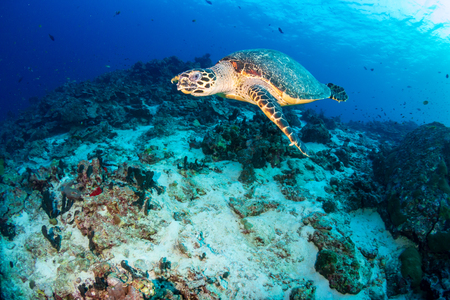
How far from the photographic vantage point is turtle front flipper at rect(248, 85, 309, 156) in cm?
409

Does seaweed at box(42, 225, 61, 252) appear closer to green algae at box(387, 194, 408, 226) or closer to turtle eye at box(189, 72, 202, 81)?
turtle eye at box(189, 72, 202, 81)

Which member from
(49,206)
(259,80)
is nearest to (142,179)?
(49,206)

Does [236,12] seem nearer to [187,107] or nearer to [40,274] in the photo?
[187,107]

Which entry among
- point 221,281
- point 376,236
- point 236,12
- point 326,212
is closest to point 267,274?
Answer: point 221,281

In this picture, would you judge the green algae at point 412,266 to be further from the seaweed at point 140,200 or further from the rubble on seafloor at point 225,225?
the seaweed at point 140,200

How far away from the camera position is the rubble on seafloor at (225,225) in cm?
215

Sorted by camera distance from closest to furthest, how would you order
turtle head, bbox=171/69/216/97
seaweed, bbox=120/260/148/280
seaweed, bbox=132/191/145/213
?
seaweed, bbox=120/260/148/280, seaweed, bbox=132/191/145/213, turtle head, bbox=171/69/216/97

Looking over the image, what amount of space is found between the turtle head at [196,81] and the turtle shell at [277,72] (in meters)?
1.39

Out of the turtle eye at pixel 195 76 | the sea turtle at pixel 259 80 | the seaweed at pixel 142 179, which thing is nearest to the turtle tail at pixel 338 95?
the sea turtle at pixel 259 80

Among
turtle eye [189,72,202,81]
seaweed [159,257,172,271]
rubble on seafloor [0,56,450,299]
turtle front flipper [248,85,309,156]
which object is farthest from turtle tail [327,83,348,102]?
seaweed [159,257,172,271]

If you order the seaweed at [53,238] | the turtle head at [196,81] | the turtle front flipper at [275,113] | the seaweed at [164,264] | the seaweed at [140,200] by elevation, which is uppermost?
the turtle head at [196,81]

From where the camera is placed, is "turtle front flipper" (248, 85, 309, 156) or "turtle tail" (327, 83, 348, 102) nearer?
"turtle front flipper" (248, 85, 309, 156)

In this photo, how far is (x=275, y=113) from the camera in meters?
4.32

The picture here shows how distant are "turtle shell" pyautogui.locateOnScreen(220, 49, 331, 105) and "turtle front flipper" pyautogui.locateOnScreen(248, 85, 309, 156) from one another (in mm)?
547
